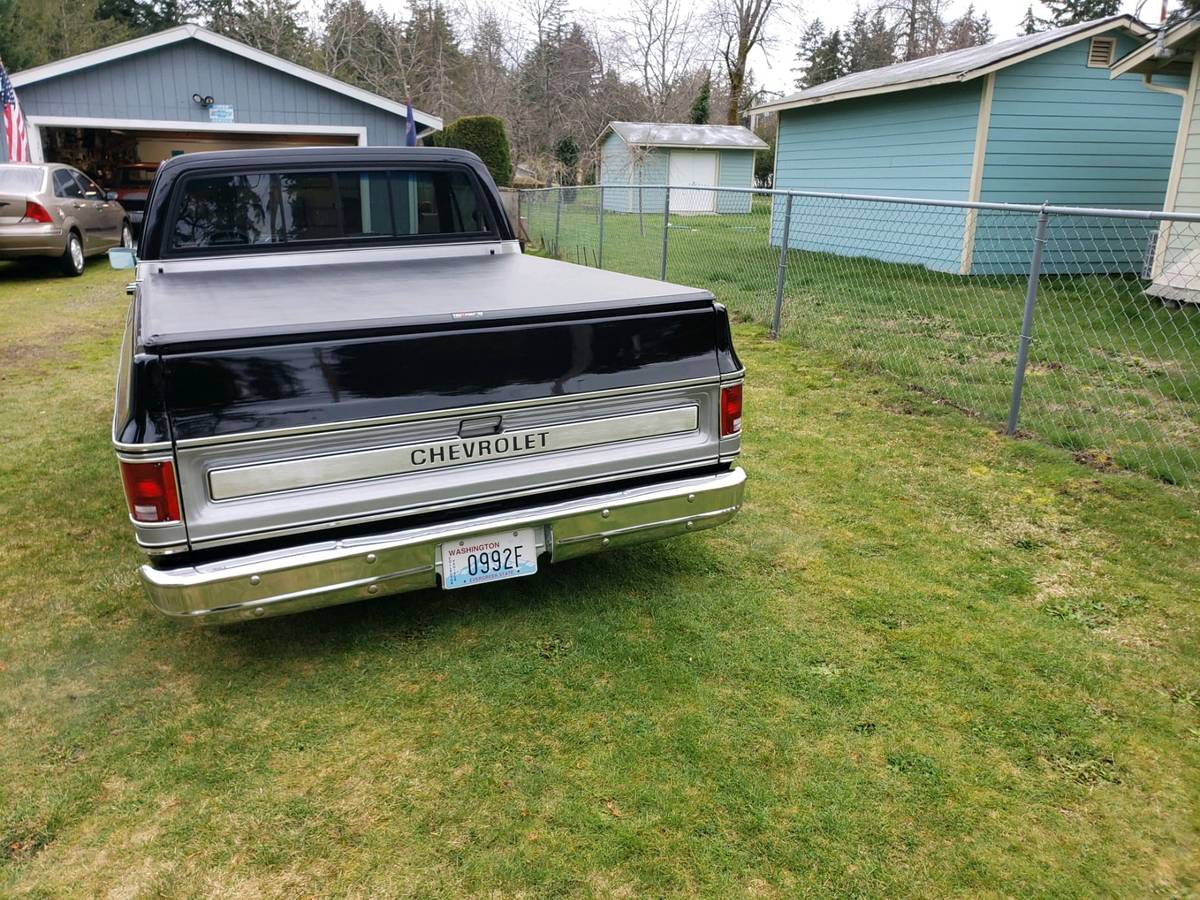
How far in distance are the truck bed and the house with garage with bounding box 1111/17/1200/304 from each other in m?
8.14

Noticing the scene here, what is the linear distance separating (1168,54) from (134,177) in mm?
21264

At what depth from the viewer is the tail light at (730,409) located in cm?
340

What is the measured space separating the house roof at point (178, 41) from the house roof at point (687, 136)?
13637 millimetres

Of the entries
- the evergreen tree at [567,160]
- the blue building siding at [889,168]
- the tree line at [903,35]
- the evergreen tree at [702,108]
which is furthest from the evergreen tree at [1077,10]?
the blue building siding at [889,168]

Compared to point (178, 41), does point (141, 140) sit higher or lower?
lower

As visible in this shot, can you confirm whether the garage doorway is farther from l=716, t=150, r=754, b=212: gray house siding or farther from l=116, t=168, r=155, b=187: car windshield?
l=716, t=150, r=754, b=212: gray house siding

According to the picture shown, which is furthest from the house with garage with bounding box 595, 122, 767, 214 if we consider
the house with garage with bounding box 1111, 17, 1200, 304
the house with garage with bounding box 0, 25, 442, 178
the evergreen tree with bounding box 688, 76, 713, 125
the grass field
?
the grass field

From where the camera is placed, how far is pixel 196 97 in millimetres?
16844

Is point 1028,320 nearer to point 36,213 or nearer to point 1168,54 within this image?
point 1168,54

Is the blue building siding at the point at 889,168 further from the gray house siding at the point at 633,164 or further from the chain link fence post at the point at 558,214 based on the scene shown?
the gray house siding at the point at 633,164

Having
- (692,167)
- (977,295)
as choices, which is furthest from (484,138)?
(977,295)

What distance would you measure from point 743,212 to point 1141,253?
5405 mm

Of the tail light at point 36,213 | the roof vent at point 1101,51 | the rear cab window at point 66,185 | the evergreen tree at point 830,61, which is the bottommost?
the tail light at point 36,213

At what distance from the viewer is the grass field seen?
2309mm
